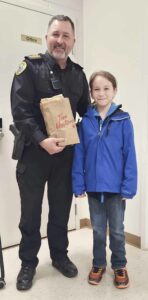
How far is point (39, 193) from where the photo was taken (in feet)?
5.37

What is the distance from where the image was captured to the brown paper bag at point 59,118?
1.47 meters

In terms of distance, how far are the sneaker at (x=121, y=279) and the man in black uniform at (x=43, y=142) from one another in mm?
258

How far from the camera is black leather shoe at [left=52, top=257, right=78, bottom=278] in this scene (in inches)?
69.6

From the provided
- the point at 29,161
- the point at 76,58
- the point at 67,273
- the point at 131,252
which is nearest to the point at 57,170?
the point at 29,161

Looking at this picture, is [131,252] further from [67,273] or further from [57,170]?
[57,170]

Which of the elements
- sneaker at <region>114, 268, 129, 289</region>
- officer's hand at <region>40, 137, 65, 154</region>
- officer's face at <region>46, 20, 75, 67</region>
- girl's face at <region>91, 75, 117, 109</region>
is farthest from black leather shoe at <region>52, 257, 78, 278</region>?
officer's face at <region>46, 20, 75, 67</region>

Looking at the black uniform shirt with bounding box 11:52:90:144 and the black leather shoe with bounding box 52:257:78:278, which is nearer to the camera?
the black uniform shirt with bounding box 11:52:90:144

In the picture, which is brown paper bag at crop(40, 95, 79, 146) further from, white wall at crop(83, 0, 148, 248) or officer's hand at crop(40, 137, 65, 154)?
white wall at crop(83, 0, 148, 248)

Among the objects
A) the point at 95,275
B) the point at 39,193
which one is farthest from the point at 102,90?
the point at 95,275

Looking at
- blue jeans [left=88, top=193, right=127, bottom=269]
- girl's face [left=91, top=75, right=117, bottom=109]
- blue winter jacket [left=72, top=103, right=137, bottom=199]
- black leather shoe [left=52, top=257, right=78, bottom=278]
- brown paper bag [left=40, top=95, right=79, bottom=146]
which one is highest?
girl's face [left=91, top=75, right=117, bottom=109]

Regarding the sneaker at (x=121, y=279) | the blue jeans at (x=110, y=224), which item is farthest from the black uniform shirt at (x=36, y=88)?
the sneaker at (x=121, y=279)

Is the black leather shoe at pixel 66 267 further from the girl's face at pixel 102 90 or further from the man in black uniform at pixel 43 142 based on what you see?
the girl's face at pixel 102 90

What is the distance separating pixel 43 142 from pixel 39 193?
32 centimetres

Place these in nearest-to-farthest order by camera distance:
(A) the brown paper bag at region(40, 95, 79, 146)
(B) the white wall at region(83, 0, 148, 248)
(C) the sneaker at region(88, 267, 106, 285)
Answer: (A) the brown paper bag at region(40, 95, 79, 146)
(C) the sneaker at region(88, 267, 106, 285)
(B) the white wall at region(83, 0, 148, 248)
